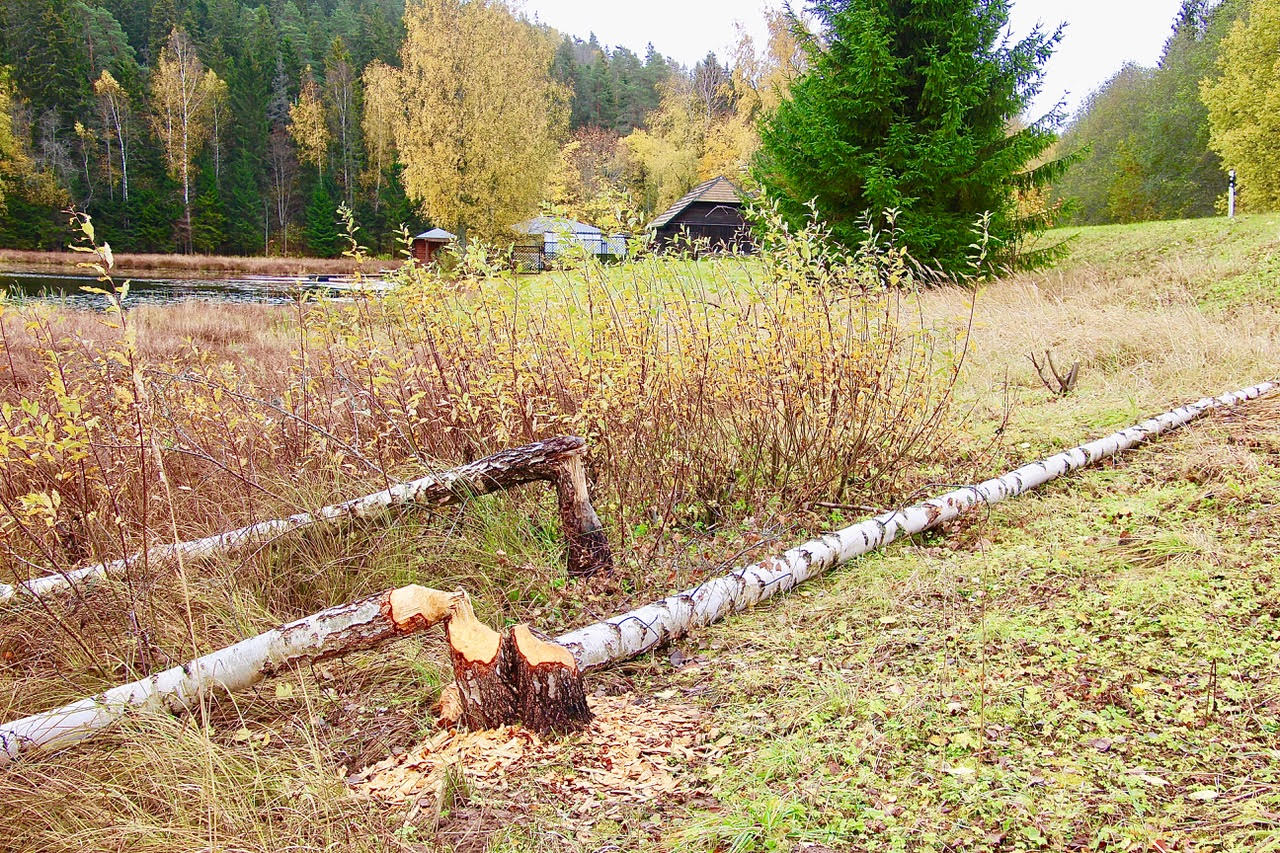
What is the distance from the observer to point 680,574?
3588mm

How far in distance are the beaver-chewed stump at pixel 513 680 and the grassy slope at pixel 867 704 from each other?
146 mm

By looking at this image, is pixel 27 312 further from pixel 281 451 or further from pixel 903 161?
pixel 903 161

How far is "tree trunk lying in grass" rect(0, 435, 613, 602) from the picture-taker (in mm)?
3508

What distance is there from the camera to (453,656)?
250cm

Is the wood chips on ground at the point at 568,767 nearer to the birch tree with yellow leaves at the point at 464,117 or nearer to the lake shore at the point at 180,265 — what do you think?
the birch tree with yellow leaves at the point at 464,117

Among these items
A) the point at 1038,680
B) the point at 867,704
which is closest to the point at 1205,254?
the point at 1038,680

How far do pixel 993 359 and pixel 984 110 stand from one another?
206 inches

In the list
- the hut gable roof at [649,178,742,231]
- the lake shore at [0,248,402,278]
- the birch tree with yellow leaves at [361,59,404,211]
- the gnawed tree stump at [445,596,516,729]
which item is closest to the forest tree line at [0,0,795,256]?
the birch tree with yellow leaves at [361,59,404,211]

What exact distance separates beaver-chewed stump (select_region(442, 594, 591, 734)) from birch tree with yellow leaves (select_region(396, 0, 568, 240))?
25837 mm

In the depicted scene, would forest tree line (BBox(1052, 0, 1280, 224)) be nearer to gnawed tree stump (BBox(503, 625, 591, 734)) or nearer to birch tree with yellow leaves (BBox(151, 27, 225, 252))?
Result: gnawed tree stump (BBox(503, 625, 591, 734))

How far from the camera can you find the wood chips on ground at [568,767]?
2211 millimetres

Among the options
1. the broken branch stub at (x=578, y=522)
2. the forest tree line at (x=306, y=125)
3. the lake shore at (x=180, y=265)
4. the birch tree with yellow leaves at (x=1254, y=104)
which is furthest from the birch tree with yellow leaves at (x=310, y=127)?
the broken branch stub at (x=578, y=522)

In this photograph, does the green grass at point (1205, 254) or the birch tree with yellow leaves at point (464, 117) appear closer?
the green grass at point (1205, 254)

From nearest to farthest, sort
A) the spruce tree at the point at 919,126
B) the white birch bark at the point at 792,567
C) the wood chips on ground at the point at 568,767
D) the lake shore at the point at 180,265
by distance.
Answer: the wood chips on ground at the point at 568,767 < the white birch bark at the point at 792,567 < the spruce tree at the point at 919,126 < the lake shore at the point at 180,265
